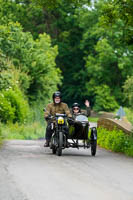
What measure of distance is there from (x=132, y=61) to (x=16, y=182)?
209 feet

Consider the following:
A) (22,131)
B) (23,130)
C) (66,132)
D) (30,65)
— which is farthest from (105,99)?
(66,132)

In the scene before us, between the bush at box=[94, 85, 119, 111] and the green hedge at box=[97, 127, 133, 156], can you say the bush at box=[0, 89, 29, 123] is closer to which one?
the green hedge at box=[97, 127, 133, 156]

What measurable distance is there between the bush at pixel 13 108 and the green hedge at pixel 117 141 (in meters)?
10.3

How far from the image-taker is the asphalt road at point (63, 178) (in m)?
9.07

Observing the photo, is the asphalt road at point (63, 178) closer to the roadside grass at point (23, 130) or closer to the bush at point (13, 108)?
the roadside grass at point (23, 130)

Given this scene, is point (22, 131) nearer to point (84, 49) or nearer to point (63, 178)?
point (63, 178)

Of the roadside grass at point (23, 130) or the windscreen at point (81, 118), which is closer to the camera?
the windscreen at point (81, 118)

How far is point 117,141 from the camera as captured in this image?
750 inches

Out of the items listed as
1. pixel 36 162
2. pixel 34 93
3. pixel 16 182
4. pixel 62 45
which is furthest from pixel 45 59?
pixel 62 45

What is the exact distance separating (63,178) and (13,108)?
2175 centimetres

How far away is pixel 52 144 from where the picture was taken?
53.9 ft

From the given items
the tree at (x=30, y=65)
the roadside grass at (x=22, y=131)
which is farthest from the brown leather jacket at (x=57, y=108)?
the tree at (x=30, y=65)

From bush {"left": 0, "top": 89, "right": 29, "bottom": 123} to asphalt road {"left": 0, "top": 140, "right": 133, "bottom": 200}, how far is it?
16.5 m

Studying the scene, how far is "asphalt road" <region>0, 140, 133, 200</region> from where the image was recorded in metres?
9.07
